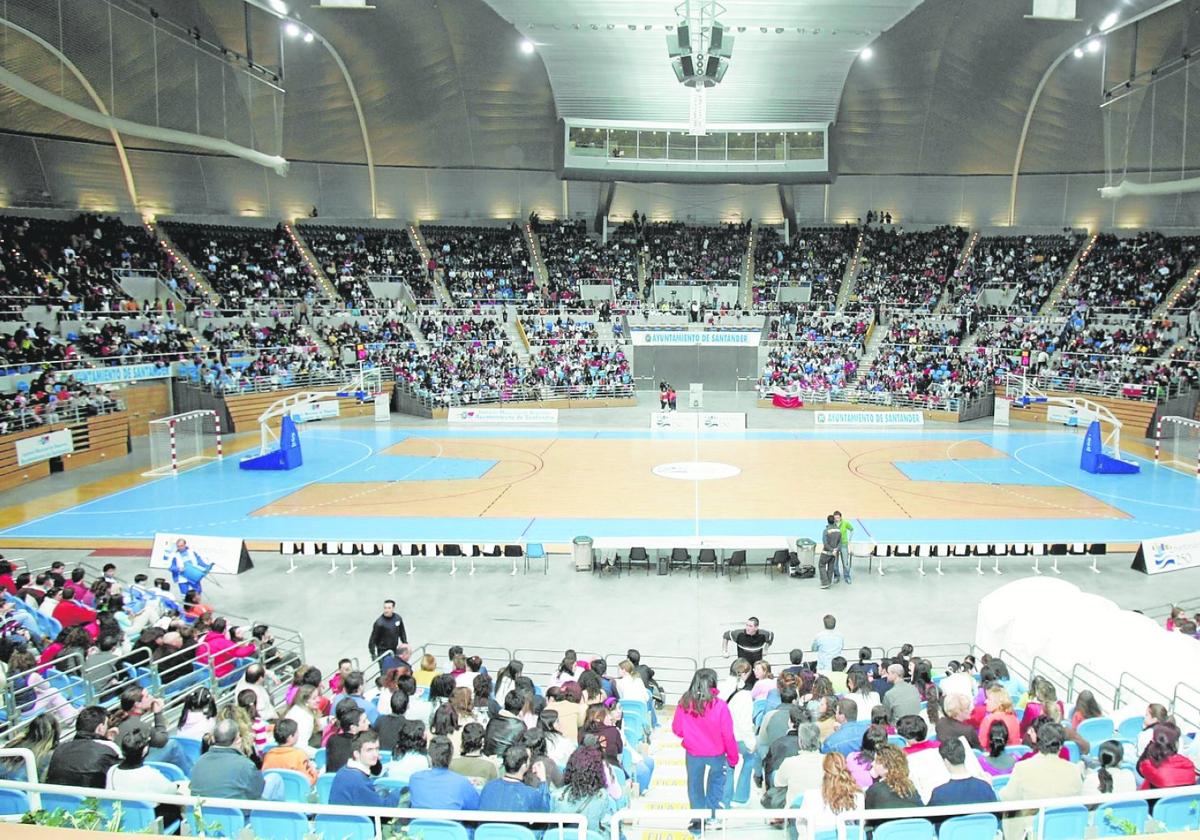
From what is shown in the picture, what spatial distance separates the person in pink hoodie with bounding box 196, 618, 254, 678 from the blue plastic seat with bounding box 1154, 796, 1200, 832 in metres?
9.53

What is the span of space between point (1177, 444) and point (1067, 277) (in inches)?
835

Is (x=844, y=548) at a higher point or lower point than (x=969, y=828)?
lower

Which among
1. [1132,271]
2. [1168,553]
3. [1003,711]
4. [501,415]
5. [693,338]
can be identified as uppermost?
[1132,271]

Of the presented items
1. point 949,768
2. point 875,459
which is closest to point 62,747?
point 949,768

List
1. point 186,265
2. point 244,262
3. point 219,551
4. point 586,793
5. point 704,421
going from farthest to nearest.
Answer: point 244,262, point 186,265, point 704,421, point 219,551, point 586,793

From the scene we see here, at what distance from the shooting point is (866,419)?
3634 centimetres

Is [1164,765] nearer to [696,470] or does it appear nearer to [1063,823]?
[1063,823]

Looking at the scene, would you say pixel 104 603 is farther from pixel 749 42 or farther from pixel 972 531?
pixel 749 42

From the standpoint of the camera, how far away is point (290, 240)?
49.3 m

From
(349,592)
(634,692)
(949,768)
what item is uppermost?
(949,768)

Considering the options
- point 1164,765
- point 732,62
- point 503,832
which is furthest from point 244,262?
point 1164,765

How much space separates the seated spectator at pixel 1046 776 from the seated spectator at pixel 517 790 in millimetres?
3117

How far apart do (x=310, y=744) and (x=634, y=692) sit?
3.46 m

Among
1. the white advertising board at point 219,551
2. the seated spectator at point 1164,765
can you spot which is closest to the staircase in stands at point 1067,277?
the white advertising board at point 219,551
